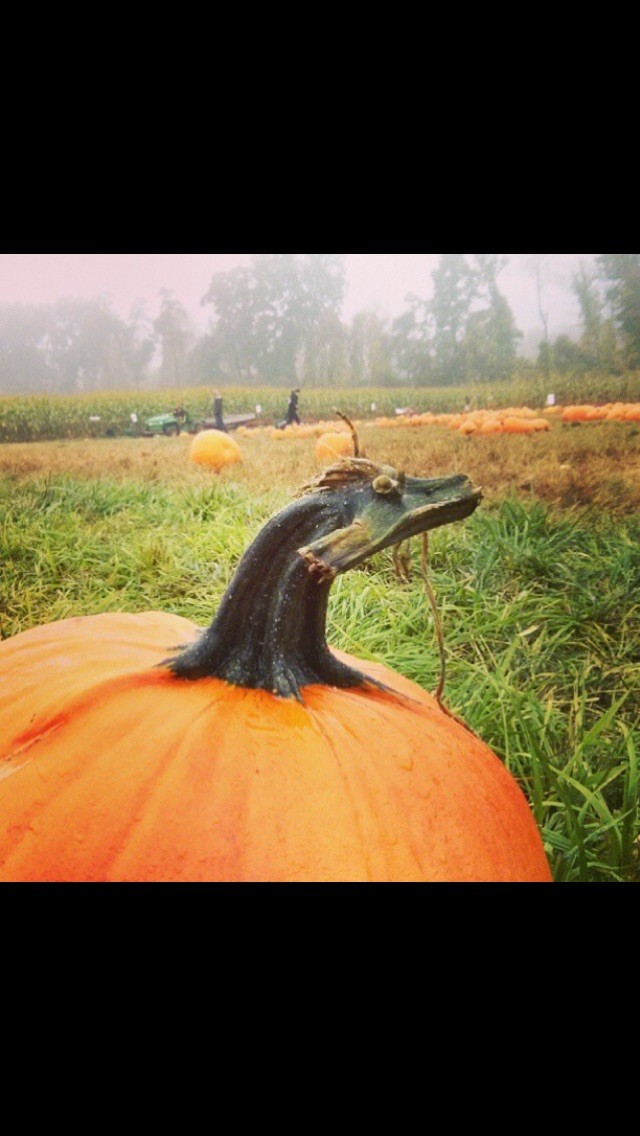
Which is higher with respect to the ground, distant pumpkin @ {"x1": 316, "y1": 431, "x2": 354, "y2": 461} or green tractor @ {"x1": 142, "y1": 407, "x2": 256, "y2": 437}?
green tractor @ {"x1": 142, "y1": 407, "x2": 256, "y2": 437}

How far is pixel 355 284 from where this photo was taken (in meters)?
1.59

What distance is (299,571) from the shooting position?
3.66ft

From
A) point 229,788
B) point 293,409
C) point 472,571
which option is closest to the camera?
point 229,788

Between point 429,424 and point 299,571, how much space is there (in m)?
0.69

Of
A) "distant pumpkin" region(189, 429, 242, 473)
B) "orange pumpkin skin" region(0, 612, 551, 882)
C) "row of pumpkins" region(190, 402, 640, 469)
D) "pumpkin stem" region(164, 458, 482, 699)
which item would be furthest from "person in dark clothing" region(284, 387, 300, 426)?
"orange pumpkin skin" region(0, 612, 551, 882)

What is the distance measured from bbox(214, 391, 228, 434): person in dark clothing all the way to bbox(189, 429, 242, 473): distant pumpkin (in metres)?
0.01

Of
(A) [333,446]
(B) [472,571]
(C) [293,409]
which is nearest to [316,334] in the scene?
(C) [293,409]

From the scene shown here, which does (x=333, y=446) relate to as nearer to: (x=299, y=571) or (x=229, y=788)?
(x=299, y=571)

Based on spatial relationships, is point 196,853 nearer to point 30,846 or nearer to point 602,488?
point 30,846

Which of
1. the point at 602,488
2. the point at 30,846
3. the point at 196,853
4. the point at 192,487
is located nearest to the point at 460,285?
the point at 602,488

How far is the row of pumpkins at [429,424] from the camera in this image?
1579mm

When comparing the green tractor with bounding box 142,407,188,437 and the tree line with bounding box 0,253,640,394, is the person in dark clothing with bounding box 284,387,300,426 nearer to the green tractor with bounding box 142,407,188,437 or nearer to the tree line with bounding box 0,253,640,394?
the tree line with bounding box 0,253,640,394

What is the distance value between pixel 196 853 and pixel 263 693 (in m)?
0.26

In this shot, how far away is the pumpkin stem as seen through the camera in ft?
3.61
